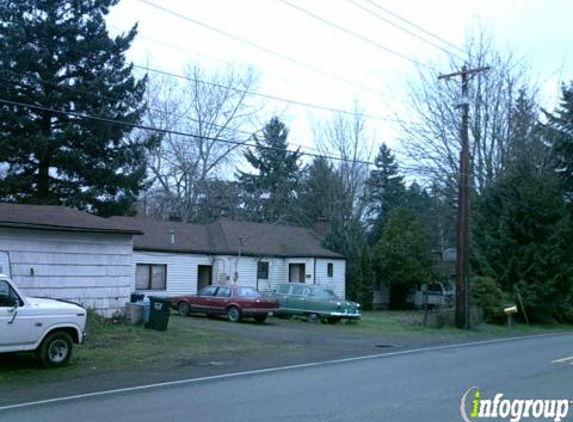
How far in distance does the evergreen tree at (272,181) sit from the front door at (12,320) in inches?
1669

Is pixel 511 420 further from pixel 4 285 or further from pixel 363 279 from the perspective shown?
pixel 363 279

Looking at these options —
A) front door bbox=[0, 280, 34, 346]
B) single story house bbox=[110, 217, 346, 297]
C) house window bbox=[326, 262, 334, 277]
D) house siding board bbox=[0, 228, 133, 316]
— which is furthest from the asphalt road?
house window bbox=[326, 262, 334, 277]

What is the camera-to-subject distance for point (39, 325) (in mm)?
13344

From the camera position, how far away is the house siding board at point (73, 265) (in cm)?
1948

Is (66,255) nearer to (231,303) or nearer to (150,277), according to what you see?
(231,303)

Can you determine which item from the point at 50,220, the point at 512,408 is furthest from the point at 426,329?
the point at 512,408

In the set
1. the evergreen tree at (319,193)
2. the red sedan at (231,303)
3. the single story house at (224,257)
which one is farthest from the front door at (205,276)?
the evergreen tree at (319,193)

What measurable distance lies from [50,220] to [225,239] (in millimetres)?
18172

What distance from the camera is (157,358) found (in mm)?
15664

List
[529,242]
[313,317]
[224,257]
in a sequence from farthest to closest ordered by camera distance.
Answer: [224,257]
[529,242]
[313,317]

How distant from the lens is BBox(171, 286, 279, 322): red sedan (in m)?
26.9

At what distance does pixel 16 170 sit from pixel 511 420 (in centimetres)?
3340

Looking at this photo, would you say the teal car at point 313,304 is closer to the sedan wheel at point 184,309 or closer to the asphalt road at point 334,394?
the sedan wheel at point 184,309

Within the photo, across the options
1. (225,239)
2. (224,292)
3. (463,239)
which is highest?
(225,239)
